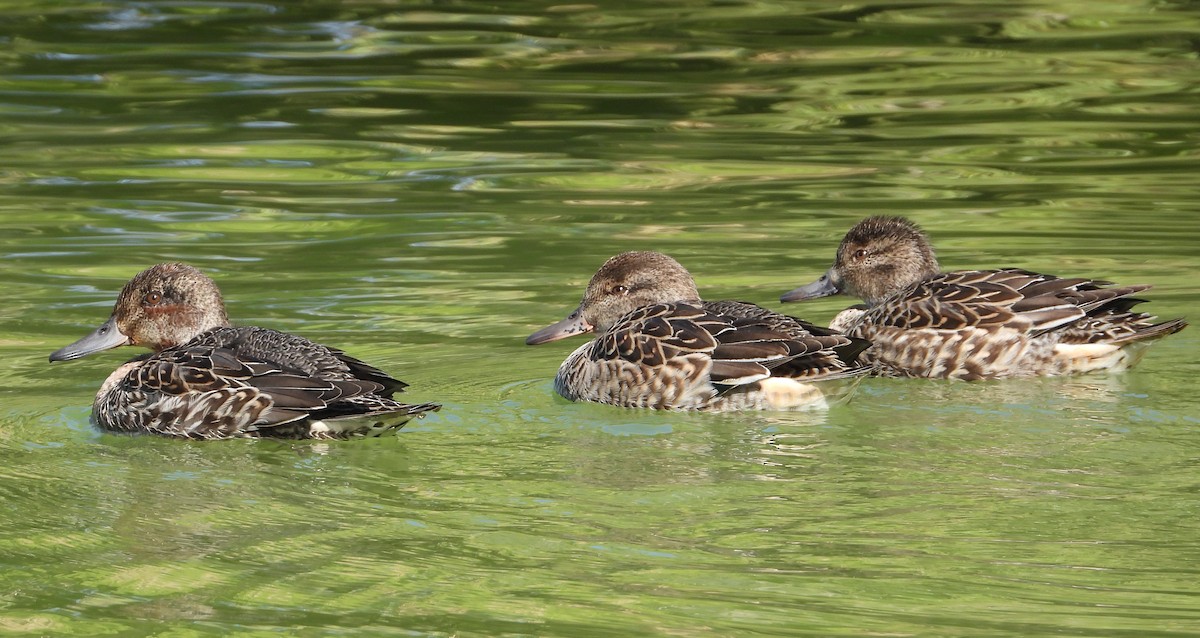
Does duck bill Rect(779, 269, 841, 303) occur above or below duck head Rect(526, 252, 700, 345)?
below

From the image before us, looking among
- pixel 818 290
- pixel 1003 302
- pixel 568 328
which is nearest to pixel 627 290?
pixel 568 328

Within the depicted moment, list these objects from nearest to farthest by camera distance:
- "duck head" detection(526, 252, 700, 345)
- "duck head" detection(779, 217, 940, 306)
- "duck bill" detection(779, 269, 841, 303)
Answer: "duck head" detection(526, 252, 700, 345) → "duck head" detection(779, 217, 940, 306) → "duck bill" detection(779, 269, 841, 303)

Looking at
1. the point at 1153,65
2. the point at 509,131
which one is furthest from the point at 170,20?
the point at 1153,65

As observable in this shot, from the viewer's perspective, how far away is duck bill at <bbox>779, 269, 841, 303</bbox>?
1117 centimetres

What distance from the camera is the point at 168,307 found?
9516 millimetres

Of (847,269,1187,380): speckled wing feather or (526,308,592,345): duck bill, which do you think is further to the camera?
(526,308,592,345): duck bill

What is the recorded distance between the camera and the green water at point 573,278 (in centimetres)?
636

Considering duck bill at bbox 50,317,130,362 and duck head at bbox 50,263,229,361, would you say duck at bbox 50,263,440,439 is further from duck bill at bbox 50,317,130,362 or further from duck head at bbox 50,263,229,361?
duck bill at bbox 50,317,130,362

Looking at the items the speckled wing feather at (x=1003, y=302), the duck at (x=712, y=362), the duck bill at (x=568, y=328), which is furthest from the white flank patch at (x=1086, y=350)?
the duck bill at (x=568, y=328)

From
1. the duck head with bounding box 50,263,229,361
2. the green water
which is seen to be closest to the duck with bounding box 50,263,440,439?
the green water

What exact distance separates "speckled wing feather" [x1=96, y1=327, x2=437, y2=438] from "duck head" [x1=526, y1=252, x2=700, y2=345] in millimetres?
1881

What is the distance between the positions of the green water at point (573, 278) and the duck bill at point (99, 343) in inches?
9.4

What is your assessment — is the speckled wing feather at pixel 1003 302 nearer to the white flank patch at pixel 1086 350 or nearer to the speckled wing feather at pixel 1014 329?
the speckled wing feather at pixel 1014 329

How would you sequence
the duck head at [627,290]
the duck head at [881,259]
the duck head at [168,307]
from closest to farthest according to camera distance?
the duck head at [168,307], the duck head at [627,290], the duck head at [881,259]
